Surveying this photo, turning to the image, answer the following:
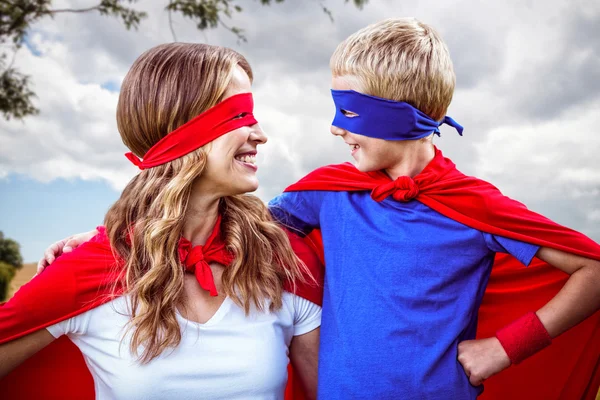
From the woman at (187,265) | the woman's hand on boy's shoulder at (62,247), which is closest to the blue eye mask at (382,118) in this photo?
the woman at (187,265)

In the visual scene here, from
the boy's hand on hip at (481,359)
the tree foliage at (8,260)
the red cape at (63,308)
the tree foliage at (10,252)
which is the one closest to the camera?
the red cape at (63,308)

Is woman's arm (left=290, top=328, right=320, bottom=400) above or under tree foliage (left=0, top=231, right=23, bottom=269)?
above

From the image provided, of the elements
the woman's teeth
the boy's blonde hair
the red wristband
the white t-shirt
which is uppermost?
the boy's blonde hair

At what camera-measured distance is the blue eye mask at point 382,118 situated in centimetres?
260

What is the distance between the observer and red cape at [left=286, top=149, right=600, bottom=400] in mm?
2473

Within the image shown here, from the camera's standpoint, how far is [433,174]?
8.57ft

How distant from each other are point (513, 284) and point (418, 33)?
1.36 meters

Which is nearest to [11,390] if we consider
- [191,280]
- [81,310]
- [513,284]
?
[81,310]

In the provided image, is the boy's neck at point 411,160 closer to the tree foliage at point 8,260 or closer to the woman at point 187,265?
the woman at point 187,265

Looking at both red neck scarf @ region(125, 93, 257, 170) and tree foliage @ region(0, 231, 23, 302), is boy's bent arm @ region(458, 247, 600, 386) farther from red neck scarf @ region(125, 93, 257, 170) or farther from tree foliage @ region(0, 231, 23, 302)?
tree foliage @ region(0, 231, 23, 302)

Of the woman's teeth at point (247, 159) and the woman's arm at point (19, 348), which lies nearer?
the woman's arm at point (19, 348)

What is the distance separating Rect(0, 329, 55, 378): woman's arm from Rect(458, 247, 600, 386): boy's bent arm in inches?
68.9

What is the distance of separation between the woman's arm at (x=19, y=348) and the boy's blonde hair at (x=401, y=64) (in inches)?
69.2

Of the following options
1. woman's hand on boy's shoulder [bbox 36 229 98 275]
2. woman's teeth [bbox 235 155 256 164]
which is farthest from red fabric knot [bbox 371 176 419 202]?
woman's hand on boy's shoulder [bbox 36 229 98 275]
